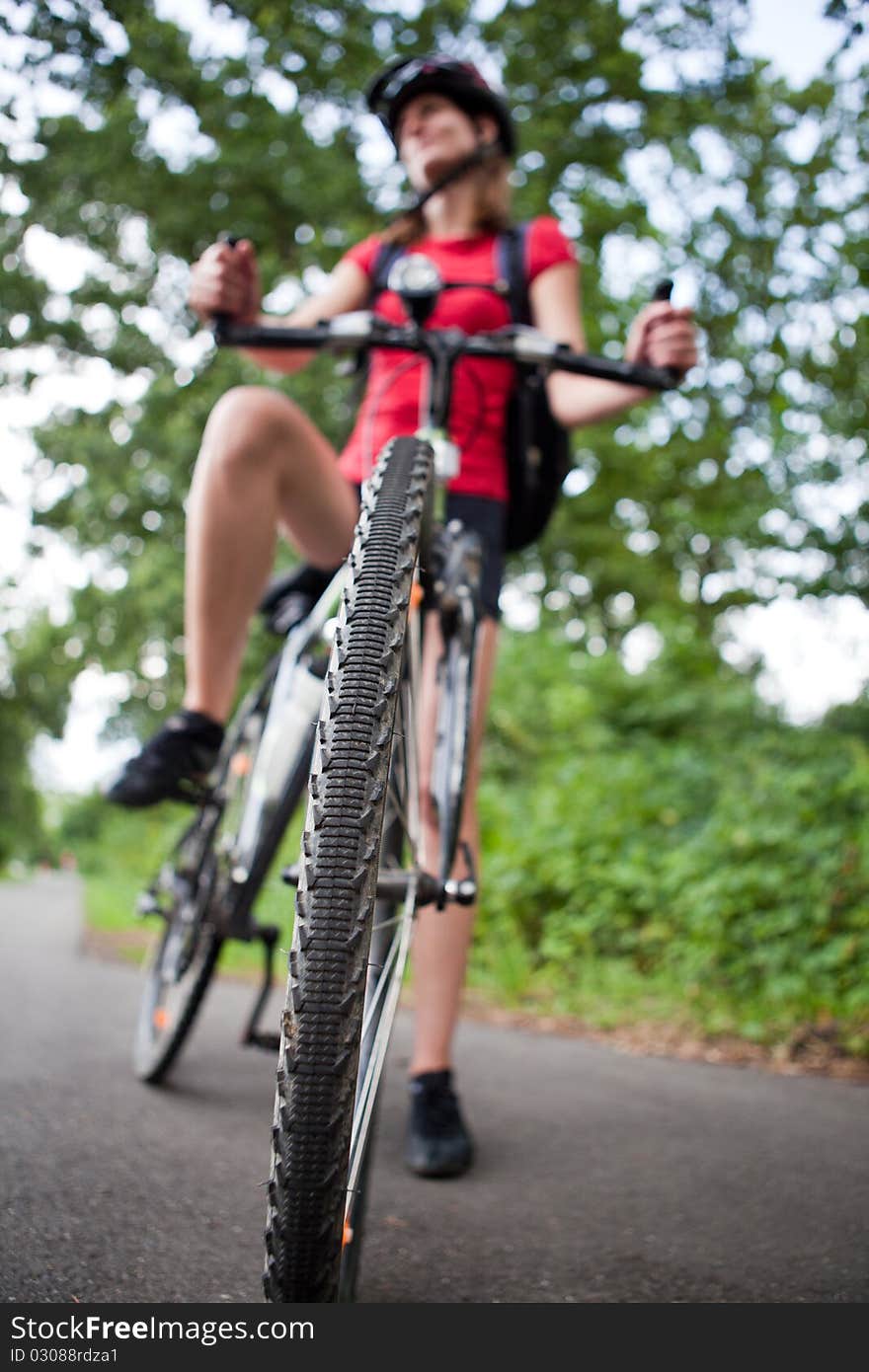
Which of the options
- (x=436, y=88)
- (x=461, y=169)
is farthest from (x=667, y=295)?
(x=436, y=88)

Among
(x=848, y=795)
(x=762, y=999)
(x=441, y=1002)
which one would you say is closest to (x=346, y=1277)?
A: (x=441, y=1002)

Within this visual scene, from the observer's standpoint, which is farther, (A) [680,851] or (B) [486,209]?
(A) [680,851]

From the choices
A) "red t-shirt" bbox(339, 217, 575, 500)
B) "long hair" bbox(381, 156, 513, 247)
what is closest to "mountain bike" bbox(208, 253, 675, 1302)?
"red t-shirt" bbox(339, 217, 575, 500)

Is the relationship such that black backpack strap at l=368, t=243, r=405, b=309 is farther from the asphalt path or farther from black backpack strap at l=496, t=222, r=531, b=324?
the asphalt path

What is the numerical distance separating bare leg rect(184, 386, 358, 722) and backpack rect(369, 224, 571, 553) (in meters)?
0.44

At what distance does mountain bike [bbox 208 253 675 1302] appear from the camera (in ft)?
3.75

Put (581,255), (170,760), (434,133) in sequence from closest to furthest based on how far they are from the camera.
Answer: (170,760), (434,133), (581,255)

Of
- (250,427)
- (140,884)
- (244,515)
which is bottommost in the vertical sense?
(140,884)

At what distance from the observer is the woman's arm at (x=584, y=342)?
2.19 meters

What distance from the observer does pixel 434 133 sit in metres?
2.71

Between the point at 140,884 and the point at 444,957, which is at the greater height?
the point at 444,957

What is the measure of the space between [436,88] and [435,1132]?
7.59ft

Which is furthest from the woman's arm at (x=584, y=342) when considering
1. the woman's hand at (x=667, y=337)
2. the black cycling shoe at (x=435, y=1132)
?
the black cycling shoe at (x=435, y=1132)

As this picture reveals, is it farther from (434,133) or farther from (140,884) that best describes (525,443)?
(140,884)
